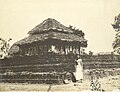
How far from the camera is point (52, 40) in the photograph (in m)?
1.51

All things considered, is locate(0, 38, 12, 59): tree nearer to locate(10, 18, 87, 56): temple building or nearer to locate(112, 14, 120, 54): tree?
locate(10, 18, 87, 56): temple building

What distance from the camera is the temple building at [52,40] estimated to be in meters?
1.51

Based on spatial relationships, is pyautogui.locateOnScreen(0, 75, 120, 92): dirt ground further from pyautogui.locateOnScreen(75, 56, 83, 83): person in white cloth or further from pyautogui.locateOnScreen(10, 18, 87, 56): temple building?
pyautogui.locateOnScreen(10, 18, 87, 56): temple building

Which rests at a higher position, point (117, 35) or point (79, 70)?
point (117, 35)

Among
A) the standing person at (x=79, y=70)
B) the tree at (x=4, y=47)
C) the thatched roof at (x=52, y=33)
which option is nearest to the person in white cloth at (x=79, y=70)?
the standing person at (x=79, y=70)

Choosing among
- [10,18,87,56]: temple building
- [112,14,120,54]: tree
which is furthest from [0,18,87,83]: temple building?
[112,14,120,54]: tree

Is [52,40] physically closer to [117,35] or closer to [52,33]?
[52,33]

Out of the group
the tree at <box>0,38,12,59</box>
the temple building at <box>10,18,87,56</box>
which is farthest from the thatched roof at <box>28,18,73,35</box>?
the tree at <box>0,38,12,59</box>

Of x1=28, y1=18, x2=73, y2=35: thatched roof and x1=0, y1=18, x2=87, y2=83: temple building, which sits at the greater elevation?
x1=28, y1=18, x2=73, y2=35: thatched roof

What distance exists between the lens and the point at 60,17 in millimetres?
1533

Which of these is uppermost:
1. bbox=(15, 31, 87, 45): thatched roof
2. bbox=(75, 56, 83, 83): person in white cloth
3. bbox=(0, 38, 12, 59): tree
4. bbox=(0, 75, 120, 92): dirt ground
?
bbox=(15, 31, 87, 45): thatched roof

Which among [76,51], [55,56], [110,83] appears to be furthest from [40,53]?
[110,83]

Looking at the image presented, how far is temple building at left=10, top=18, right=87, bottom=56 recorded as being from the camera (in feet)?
4.95

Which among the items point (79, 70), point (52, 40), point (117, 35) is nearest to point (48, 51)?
point (52, 40)
